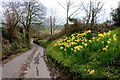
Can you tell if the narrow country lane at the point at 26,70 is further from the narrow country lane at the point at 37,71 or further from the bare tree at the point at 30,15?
the bare tree at the point at 30,15

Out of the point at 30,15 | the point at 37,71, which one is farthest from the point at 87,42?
the point at 30,15

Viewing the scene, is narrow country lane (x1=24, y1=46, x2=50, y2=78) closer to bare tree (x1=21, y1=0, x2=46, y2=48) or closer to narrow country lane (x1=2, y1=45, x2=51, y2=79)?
narrow country lane (x1=2, y1=45, x2=51, y2=79)

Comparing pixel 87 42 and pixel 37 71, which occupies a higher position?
pixel 87 42

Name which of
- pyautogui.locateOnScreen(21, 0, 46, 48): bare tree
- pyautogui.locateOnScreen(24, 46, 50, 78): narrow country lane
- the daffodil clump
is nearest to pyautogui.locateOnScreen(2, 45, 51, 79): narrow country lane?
pyautogui.locateOnScreen(24, 46, 50, 78): narrow country lane

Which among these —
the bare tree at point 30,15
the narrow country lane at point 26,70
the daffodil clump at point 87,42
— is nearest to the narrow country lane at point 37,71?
the narrow country lane at point 26,70

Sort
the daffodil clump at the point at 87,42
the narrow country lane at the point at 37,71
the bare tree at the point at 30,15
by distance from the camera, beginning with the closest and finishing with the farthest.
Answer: the daffodil clump at the point at 87,42 < the narrow country lane at the point at 37,71 < the bare tree at the point at 30,15

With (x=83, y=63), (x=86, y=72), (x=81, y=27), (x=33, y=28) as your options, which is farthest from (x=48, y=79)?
(x=33, y=28)

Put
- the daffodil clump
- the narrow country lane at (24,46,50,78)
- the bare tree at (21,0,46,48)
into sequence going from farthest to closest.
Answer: the bare tree at (21,0,46,48), the narrow country lane at (24,46,50,78), the daffodil clump

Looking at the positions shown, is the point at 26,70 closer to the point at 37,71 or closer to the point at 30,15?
the point at 37,71

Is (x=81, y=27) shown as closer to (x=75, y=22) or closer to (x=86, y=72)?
(x=75, y=22)

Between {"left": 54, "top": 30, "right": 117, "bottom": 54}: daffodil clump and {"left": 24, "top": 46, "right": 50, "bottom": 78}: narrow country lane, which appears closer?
{"left": 54, "top": 30, "right": 117, "bottom": 54}: daffodil clump

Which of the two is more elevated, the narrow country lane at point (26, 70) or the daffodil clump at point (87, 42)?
the daffodil clump at point (87, 42)

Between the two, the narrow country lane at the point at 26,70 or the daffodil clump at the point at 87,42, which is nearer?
the daffodil clump at the point at 87,42

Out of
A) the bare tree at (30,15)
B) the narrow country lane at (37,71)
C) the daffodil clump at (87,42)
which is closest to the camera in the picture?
the daffodil clump at (87,42)
